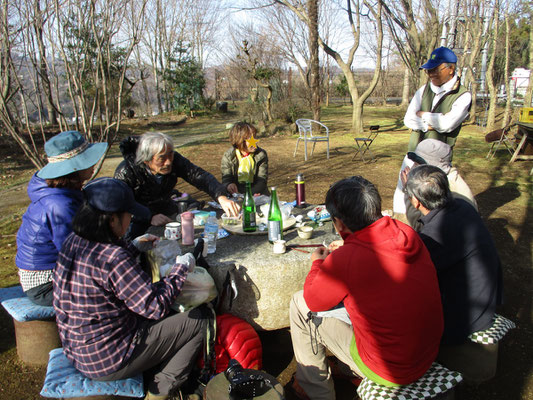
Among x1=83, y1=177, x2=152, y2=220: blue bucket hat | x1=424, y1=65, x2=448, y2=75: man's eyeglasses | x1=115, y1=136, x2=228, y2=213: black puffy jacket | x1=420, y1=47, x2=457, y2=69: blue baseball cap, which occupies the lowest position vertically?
x1=115, y1=136, x2=228, y2=213: black puffy jacket

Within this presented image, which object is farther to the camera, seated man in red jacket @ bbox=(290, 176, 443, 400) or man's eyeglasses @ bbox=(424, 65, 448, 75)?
man's eyeglasses @ bbox=(424, 65, 448, 75)

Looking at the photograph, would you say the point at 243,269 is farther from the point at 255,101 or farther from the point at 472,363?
the point at 255,101

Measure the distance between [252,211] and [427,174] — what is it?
132cm

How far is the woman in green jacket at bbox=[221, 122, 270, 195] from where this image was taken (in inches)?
169

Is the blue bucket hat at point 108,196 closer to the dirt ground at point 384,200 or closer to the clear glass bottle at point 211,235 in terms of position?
the clear glass bottle at point 211,235

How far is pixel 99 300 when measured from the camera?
1.87 meters

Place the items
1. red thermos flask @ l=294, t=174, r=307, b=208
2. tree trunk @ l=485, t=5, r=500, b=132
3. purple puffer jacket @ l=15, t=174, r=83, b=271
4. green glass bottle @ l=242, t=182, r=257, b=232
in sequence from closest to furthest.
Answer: purple puffer jacket @ l=15, t=174, r=83, b=271 < green glass bottle @ l=242, t=182, r=257, b=232 < red thermos flask @ l=294, t=174, r=307, b=208 < tree trunk @ l=485, t=5, r=500, b=132

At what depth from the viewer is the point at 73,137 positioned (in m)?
2.73

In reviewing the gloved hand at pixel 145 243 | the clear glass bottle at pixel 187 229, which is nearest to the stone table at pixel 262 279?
the clear glass bottle at pixel 187 229

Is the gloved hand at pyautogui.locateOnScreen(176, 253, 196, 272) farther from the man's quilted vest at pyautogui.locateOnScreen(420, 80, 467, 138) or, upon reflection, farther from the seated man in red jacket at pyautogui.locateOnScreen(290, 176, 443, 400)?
the man's quilted vest at pyautogui.locateOnScreen(420, 80, 467, 138)

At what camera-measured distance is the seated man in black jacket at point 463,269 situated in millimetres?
2104

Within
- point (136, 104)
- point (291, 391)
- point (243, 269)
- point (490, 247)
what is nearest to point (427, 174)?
point (490, 247)

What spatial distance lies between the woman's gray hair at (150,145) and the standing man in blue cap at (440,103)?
2727mm

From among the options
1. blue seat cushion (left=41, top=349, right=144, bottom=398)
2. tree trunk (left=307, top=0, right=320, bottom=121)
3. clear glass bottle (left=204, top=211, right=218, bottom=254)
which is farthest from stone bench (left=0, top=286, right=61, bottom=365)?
tree trunk (left=307, top=0, right=320, bottom=121)
